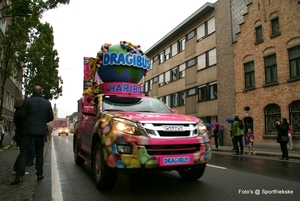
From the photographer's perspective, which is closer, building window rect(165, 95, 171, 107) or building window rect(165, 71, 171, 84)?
building window rect(165, 95, 171, 107)

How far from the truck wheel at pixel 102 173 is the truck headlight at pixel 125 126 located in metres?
0.57

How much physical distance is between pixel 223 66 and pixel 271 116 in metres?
6.34

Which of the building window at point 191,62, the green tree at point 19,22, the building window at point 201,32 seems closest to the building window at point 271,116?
the building window at point 191,62

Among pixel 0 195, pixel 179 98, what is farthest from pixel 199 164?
pixel 179 98

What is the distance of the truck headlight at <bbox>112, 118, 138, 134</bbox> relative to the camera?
4.24 meters

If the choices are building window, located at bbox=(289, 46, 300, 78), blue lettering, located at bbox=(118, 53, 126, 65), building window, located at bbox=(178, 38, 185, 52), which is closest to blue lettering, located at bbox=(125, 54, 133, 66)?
blue lettering, located at bbox=(118, 53, 126, 65)

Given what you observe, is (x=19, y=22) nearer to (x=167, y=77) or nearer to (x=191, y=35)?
(x=191, y=35)

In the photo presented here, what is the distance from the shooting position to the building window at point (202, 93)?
24.8 meters

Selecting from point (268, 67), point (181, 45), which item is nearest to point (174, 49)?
point (181, 45)

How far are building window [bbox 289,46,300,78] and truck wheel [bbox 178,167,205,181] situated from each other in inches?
525

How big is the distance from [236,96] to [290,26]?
20.4ft

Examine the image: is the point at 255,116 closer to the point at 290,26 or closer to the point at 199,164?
the point at 290,26

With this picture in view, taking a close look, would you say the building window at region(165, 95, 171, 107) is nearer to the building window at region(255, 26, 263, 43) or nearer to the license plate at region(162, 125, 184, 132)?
the building window at region(255, 26, 263, 43)

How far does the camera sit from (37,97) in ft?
18.6
